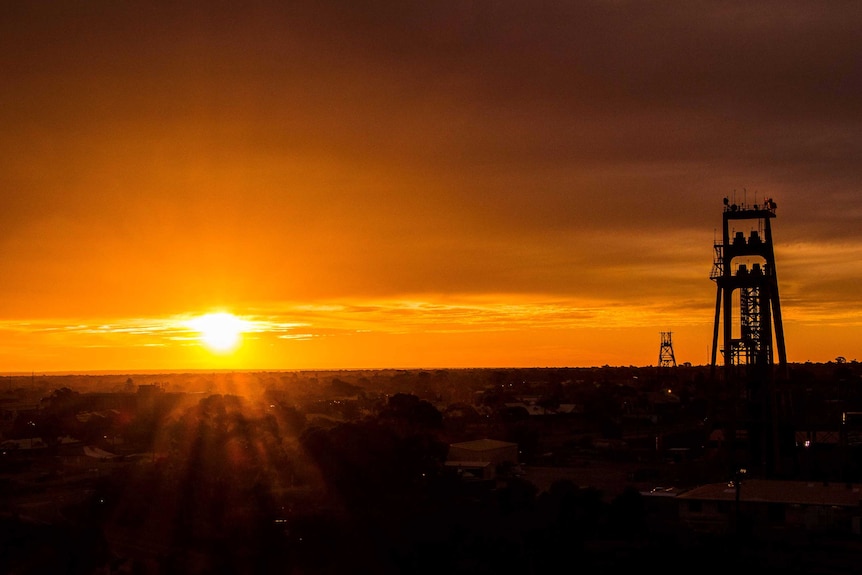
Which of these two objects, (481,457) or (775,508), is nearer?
(775,508)

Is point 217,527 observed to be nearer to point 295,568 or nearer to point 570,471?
point 295,568

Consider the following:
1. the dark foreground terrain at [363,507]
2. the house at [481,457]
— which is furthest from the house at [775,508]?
the house at [481,457]

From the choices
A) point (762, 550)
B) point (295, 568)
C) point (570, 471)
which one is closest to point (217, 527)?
point (295, 568)

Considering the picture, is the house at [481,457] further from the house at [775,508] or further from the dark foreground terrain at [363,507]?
the house at [775,508]

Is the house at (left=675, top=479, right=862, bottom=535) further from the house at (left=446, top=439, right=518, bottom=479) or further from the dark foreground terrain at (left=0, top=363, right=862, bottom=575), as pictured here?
the house at (left=446, top=439, right=518, bottom=479)

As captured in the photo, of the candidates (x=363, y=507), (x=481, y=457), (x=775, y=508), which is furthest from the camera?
(x=481, y=457)

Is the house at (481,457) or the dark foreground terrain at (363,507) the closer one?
the dark foreground terrain at (363,507)

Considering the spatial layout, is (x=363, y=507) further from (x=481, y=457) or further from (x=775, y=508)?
(x=481, y=457)

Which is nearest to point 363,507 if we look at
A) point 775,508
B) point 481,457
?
point 775,508

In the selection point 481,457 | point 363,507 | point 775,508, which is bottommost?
point 363,507

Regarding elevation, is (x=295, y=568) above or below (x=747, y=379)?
below

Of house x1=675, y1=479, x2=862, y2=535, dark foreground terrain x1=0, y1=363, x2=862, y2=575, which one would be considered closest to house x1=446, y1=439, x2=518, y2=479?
dark foreground terrain x1=0, y1=363, x2=862, y2=575
